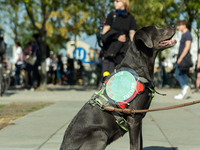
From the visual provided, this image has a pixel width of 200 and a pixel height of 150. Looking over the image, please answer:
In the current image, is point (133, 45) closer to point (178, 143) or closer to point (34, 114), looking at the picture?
point (178, 143)

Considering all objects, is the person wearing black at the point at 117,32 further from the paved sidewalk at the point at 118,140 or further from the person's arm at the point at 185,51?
the person's arm at the point at 185,51

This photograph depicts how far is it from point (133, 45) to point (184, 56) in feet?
21.2

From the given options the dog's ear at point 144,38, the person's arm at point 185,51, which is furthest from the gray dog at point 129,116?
the person's arm at point 185,51

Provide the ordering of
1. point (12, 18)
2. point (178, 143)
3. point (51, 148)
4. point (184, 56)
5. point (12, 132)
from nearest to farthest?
point (51, 148) → point (178, 143) → point (12, 132) → point (184, 56) → point (12, 18)

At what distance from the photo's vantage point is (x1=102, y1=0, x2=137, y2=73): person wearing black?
585 centimetres

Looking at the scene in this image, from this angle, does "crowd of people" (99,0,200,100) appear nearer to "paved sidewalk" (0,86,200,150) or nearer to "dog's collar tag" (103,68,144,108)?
"paved sidewalk" (0,86,200,150)

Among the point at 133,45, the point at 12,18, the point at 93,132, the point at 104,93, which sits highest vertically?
the point at 12,18

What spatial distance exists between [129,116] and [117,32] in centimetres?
274

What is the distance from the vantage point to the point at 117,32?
589 cm

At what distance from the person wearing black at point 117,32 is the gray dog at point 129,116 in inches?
84.3

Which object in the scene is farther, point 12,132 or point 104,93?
point 12,132

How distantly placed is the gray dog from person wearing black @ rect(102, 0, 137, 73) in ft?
7.03

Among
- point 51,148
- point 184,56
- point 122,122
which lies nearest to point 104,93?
point 122,122

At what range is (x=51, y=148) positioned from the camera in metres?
4.30
